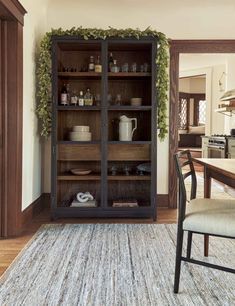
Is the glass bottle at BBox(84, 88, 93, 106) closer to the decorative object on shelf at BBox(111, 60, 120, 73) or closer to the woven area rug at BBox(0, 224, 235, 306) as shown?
the decorative object on shelf at BBox(111, 60, 120, 73)

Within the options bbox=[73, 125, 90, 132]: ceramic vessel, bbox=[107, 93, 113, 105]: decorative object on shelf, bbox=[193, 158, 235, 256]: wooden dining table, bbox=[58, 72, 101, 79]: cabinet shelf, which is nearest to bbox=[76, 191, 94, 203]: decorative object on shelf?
bbox=[73, 125, 90, 132]: ceramic vessel

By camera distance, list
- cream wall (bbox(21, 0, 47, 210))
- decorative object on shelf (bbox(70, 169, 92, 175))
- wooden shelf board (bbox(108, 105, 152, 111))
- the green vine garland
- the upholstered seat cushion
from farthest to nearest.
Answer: decorative object on shelf (bbox(70, 169, 92, 175))
wooden shelf board (bbox(108, 105, 152, 111))
the green vine garland
cream wall (bbox(21, 0, 47, 210))
the upholstered seat cushion

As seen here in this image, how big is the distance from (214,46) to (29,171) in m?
2.69

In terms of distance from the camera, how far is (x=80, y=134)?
3.71 m

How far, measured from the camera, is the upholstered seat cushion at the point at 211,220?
184 cm

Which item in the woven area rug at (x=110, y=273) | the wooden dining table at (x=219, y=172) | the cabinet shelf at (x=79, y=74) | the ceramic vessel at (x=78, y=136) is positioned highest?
the cabinet shelf at (x=79, y=74)

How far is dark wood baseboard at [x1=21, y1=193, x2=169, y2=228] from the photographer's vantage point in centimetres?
341

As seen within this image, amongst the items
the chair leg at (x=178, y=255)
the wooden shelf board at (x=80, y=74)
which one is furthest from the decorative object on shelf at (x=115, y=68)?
the chair leg at (x=178, y=255)

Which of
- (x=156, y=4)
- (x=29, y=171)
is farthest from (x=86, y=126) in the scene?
(x=156, y=4)

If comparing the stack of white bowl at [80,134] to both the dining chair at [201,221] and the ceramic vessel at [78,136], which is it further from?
the dining chair at [201,221]

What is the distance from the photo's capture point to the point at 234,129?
21.5 ft

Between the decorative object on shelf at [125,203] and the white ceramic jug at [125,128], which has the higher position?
the white ceramic jug at [125,128]

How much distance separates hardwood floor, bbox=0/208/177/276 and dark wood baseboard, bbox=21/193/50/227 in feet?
0.16

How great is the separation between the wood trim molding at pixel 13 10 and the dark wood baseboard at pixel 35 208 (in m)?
1.81
